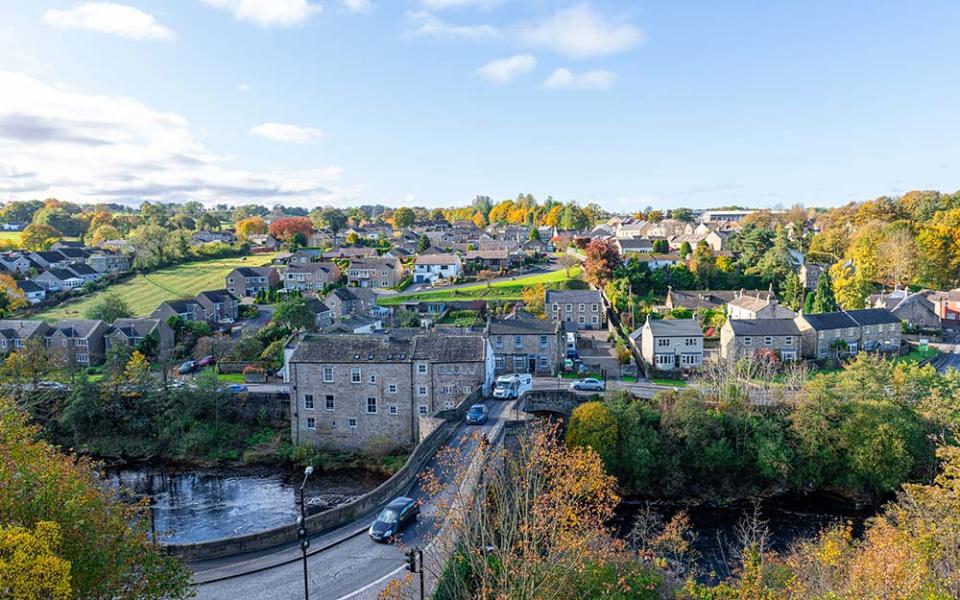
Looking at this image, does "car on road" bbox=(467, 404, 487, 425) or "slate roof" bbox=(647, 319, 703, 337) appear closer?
"car on road" bbox=(467, 404, 487, 425)

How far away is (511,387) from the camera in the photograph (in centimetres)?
3772

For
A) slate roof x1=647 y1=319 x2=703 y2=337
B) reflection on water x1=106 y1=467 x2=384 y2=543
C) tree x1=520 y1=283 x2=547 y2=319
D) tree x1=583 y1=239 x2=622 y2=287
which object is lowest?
reflection on water x1=106 y1=467 x2=384 y2=543

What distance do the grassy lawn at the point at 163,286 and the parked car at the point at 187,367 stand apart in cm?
2088

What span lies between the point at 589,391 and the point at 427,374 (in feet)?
35.1

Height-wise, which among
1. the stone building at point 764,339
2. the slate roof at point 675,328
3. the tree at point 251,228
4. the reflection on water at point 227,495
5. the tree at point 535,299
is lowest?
the reflection on water at point 227,495

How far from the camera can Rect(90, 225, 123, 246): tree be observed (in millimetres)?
112062

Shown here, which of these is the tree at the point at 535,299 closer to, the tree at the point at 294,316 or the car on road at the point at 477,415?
the tree at the point at 294,316

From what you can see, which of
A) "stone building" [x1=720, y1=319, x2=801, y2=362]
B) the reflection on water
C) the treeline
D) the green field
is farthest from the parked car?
"stone building" [x1=720, y1=319, x2=801, y2=362]

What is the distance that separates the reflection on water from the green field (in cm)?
3338

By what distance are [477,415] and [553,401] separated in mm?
6163

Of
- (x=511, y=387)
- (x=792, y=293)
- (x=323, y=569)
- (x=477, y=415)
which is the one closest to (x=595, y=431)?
(x=477, y=415)

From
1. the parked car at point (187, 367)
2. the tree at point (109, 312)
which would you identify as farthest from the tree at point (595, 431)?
the tree at point (109, 312)

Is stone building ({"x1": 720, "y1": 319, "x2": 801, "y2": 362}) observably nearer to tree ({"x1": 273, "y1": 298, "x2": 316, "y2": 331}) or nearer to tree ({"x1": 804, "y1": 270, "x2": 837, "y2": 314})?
tree ({"x1": 804, "y1": 270, "x2": 837, "y2": 314})

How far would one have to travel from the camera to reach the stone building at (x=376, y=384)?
123 ft
